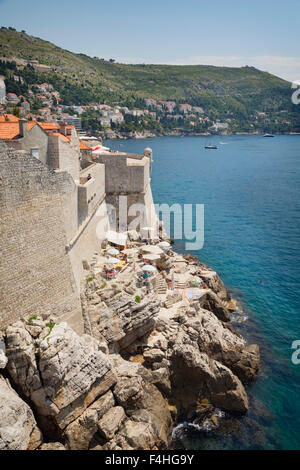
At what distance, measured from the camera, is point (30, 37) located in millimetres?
175750

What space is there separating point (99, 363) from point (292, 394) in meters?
9.92

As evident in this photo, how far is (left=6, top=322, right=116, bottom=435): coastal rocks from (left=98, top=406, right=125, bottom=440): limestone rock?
813 millimetres

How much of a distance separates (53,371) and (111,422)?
302 centimetres

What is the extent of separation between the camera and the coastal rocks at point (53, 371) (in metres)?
12.3

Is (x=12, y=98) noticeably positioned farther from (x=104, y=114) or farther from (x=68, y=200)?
(x=68, y=200)

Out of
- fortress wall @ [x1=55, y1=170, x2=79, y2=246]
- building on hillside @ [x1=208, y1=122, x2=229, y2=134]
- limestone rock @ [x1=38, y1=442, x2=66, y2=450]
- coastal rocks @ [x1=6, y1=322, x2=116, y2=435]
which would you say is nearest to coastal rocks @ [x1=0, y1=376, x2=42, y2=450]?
limestone rock @ [x1=38, y1=442, x2=66, y2=450]

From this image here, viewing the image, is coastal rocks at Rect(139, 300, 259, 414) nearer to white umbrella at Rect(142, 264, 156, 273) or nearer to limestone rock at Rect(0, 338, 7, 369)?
white umbrella at Rect(142, 264, 156, 273)

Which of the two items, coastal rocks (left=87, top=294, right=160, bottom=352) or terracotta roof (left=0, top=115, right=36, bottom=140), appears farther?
coastal rocks (left=87, top=294, right=160, bottom=352)

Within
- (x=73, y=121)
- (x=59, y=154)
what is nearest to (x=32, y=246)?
(x=59, y=154)

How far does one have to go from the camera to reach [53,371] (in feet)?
41.3

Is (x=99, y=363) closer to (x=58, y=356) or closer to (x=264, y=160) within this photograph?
(x=58, y=356)

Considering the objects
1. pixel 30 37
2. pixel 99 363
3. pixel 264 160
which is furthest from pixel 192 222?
pixel 30 37

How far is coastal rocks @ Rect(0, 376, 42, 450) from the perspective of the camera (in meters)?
10.8

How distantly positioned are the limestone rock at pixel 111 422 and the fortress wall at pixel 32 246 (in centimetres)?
349
